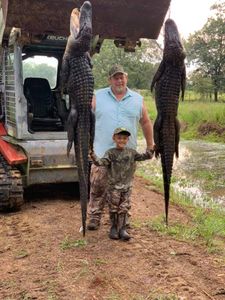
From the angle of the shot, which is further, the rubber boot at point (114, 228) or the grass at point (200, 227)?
the grass at point (200, 227)

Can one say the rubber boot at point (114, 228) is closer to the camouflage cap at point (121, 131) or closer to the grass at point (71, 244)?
the grass at point (71, 244)

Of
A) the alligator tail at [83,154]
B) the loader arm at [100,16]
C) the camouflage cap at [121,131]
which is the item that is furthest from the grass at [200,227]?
the loader arm at [100,16]

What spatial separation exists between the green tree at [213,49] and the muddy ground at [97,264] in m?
31.9

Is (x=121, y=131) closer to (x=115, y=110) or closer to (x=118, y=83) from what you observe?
(x=115, y=110)

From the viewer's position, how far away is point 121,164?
515 centimetres

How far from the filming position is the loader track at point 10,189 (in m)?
6.41

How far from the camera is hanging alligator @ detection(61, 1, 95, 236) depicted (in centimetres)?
362

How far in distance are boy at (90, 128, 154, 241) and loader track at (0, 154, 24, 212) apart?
5.63 feet

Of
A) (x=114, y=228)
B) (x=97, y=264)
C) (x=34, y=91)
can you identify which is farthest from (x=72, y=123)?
(x=34, y=91)

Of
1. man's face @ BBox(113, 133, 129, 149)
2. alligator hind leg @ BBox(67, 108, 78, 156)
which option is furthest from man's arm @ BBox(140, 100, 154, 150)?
alligator hind leg @ BBox(67, 108, 78, 156)

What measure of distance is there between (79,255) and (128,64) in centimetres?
3272

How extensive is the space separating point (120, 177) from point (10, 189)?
1884 millimetres

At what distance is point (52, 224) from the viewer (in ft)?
19.7

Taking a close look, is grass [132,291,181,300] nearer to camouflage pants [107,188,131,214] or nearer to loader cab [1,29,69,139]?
camouflage pants [107,188,131,214]
